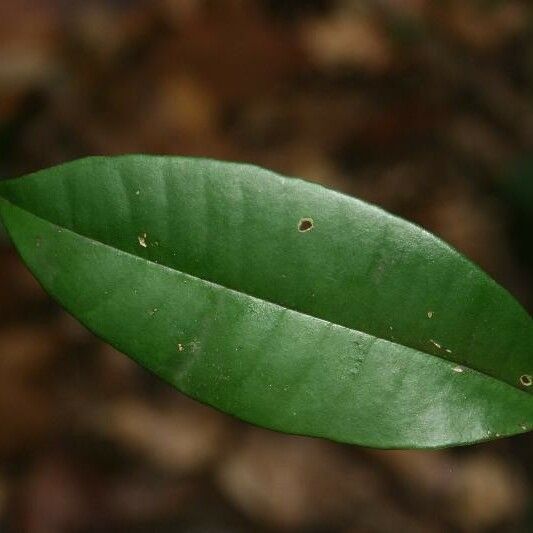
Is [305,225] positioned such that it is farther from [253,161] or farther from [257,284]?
[253,161]

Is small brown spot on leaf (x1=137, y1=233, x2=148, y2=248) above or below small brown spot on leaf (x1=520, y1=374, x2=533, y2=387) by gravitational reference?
above

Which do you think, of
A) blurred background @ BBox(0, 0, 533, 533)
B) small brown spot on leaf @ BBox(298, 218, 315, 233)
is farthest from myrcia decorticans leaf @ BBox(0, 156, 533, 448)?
blurred background @ BBox(0, 0, 533, 533)

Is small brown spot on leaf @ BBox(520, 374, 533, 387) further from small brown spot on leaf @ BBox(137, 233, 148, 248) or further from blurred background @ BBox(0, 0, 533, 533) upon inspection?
blurred background @ BBox(0, 0, 533, 533)

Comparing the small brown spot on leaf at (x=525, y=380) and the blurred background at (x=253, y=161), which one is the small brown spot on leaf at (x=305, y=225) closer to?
the small brown spot on leaf at (x=525, y=380)

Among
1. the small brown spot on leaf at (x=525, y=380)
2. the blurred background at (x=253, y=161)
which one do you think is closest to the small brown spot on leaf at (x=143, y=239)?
the small brown spot on leaf at (x=525, y=380)

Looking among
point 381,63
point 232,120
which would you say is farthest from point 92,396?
point 381,63

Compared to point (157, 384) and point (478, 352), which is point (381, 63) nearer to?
point (157, 384)

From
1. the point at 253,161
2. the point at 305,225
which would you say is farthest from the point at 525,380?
the point at 253,161
